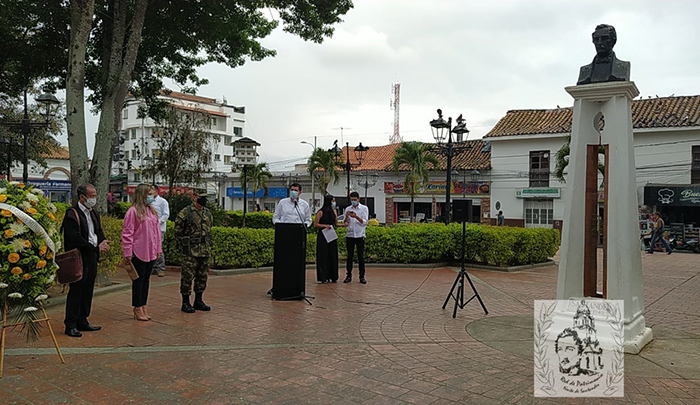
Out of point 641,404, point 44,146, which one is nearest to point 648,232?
point 641,404

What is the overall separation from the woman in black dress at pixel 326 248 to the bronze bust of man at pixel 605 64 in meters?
5.07

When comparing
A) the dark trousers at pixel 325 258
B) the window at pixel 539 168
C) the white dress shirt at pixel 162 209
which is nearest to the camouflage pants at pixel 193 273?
the dark trousers at pixel 325 258

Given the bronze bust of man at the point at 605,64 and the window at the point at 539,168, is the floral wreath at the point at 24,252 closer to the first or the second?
the bronze bust of man at the point at 605,64

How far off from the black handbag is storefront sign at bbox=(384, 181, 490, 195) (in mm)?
28600

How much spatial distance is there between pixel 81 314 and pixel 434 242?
8.89 meters

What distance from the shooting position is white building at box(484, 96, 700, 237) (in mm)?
25781

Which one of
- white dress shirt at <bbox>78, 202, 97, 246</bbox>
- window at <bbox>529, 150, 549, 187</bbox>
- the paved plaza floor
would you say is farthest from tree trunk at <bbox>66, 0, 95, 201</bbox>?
window at <bbox>529, 150, 549, 187</bbox>

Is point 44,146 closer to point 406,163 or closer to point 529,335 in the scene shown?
point 406,163

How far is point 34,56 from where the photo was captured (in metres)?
12.9

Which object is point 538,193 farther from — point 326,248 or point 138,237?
point 138,237

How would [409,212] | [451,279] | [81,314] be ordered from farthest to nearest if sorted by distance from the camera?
1. [409,212]
2. [451,279]
3. [81,314]

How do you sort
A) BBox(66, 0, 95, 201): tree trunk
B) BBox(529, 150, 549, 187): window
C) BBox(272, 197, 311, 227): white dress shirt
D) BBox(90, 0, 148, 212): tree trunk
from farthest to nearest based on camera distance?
1. BBox(529, 150, 549, 187): window
2. BBox(90, 0, 148, 212): tree trunk
3. BBox(66, 0, 95, 201): tree trunk
4. BBox(272, 197, 311, 227): white dress shirt

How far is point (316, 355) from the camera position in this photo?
511 centimetres

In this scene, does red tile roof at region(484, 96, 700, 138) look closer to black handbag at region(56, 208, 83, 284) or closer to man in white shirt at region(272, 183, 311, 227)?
man in white shirt at region(272, 183, 311, 227)
